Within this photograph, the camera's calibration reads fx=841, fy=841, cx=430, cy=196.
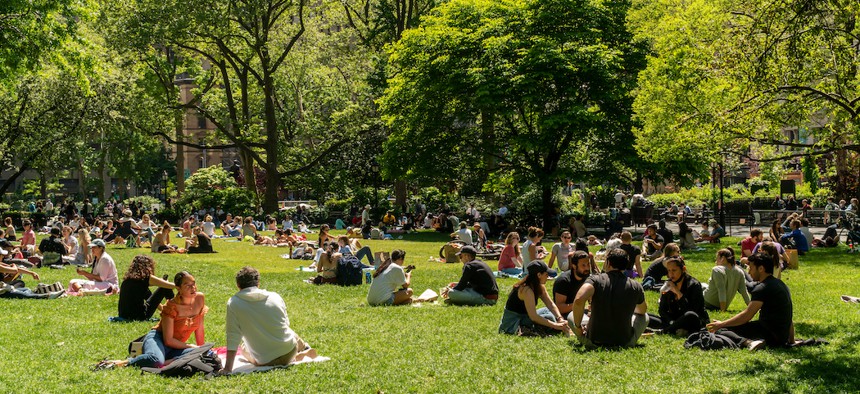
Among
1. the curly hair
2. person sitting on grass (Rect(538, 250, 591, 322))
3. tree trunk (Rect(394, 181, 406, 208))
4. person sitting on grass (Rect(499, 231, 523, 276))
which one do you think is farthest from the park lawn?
tree trunk (Rect(394, 181, 406, 208))

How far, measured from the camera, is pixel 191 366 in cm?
897

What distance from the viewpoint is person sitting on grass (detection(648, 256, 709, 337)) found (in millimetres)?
10820

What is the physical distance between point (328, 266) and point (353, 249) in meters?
3.94

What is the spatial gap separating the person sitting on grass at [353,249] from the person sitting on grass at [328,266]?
1.16 m

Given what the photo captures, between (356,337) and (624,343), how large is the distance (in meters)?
3.51

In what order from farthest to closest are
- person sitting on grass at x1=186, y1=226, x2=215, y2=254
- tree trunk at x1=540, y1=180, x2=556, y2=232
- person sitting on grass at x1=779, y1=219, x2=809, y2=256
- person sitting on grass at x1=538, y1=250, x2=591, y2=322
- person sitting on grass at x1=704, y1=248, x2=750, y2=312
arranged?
tree trunk at x1=540, y1=180, x2=556, y2=232 < person sitting on grass at x1=186, y1=226, x2=215, y2=254 < person sitting on grass at x1=779, y1=219, x2=809, y2=256 < person sitting on grass at x1=704, y1=248, x2=750, y2=312 < person sitting on grass at x1=538, y1=250, x2=591, y2=322

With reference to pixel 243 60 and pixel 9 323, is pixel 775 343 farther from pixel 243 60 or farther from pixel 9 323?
pixel 243 60

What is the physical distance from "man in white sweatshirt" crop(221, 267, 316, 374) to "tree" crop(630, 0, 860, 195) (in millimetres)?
7931

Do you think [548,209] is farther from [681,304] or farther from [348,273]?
[681,304]

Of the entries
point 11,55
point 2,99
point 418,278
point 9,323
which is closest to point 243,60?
point 2,99

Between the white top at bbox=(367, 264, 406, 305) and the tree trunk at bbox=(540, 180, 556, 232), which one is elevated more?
the tree trunk at bbox=(540, 180, 556, 232)

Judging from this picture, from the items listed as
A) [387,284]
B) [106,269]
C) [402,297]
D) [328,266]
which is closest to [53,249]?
[106,269]

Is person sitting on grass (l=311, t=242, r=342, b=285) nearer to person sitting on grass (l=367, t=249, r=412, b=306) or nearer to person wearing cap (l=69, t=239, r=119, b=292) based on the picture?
person sitting on grass (l=367, t=249, r=412, b=306)

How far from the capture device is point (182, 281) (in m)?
9.84
